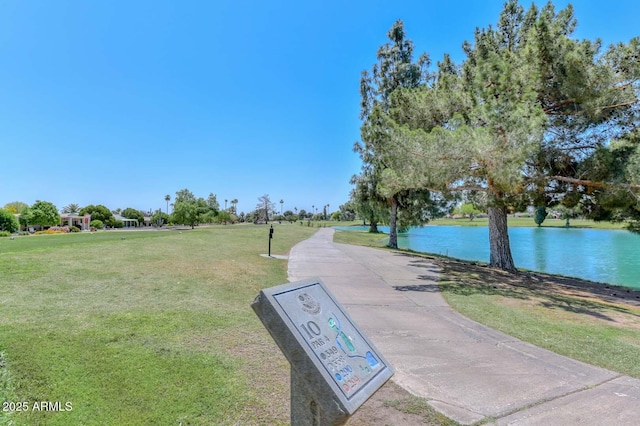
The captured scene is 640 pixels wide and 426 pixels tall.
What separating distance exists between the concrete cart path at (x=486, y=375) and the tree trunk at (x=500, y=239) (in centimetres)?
802

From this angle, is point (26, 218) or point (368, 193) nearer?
point (368, 193)

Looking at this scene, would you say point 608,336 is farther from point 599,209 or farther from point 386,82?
point 386,82

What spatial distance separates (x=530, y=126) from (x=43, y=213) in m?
59.9

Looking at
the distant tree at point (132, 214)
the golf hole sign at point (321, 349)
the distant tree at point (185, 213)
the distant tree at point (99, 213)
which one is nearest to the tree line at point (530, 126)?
the golf hole sign at point (321, 349)

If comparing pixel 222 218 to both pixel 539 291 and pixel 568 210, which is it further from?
pixel 539 291

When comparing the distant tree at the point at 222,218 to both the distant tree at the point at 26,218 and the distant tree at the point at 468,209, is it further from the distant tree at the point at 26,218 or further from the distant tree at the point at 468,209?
the distant tree at the point at 468,209

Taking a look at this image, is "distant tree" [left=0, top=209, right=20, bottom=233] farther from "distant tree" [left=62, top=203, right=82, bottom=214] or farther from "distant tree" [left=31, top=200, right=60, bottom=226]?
"distant tree" [left=62, top=203, right=82, bottom=214]

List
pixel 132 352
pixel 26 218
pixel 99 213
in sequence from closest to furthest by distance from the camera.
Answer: pixel 132 352
pixel 26 218
pixel 99 213

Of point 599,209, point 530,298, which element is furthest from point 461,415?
point 599,209

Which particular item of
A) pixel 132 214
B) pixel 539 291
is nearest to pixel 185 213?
pixel 539 291

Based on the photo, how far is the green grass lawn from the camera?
2.86 meters

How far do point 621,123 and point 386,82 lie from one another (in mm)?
13211

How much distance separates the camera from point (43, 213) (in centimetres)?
→ 4909

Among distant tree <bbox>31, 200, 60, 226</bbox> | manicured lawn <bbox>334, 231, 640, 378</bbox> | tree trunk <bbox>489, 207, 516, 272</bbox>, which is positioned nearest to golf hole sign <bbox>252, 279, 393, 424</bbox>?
manicured lawn <bbox>334, 231, 640, 378</bbox>
